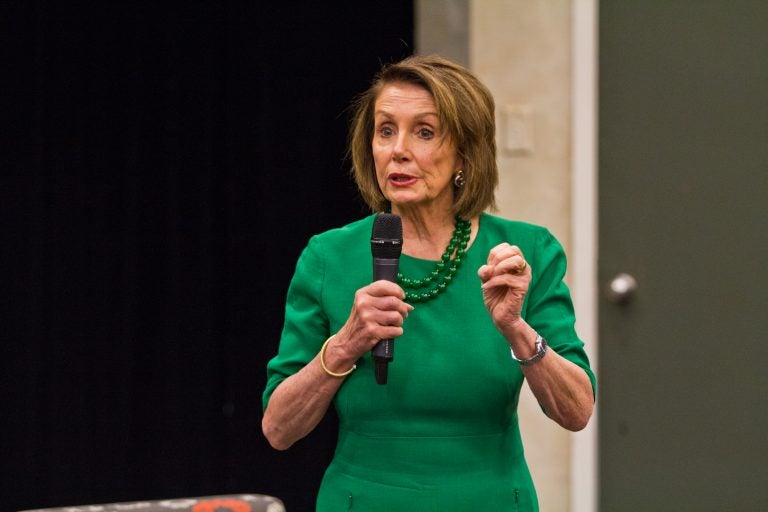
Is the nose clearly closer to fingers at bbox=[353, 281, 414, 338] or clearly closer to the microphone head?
the microphone head

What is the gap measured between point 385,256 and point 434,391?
0.72ft

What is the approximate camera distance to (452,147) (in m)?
1.48

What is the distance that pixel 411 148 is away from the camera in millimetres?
1454

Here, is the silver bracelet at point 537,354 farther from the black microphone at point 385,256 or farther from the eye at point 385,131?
the eye at point 385,131

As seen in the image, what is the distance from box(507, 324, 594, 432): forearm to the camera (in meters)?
1.35

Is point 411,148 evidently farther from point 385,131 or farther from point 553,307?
point 553,307

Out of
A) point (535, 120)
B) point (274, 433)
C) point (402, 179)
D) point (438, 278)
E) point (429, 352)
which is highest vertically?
point (535, 120)

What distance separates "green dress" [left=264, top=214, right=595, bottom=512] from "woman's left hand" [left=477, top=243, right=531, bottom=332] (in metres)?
0.15
